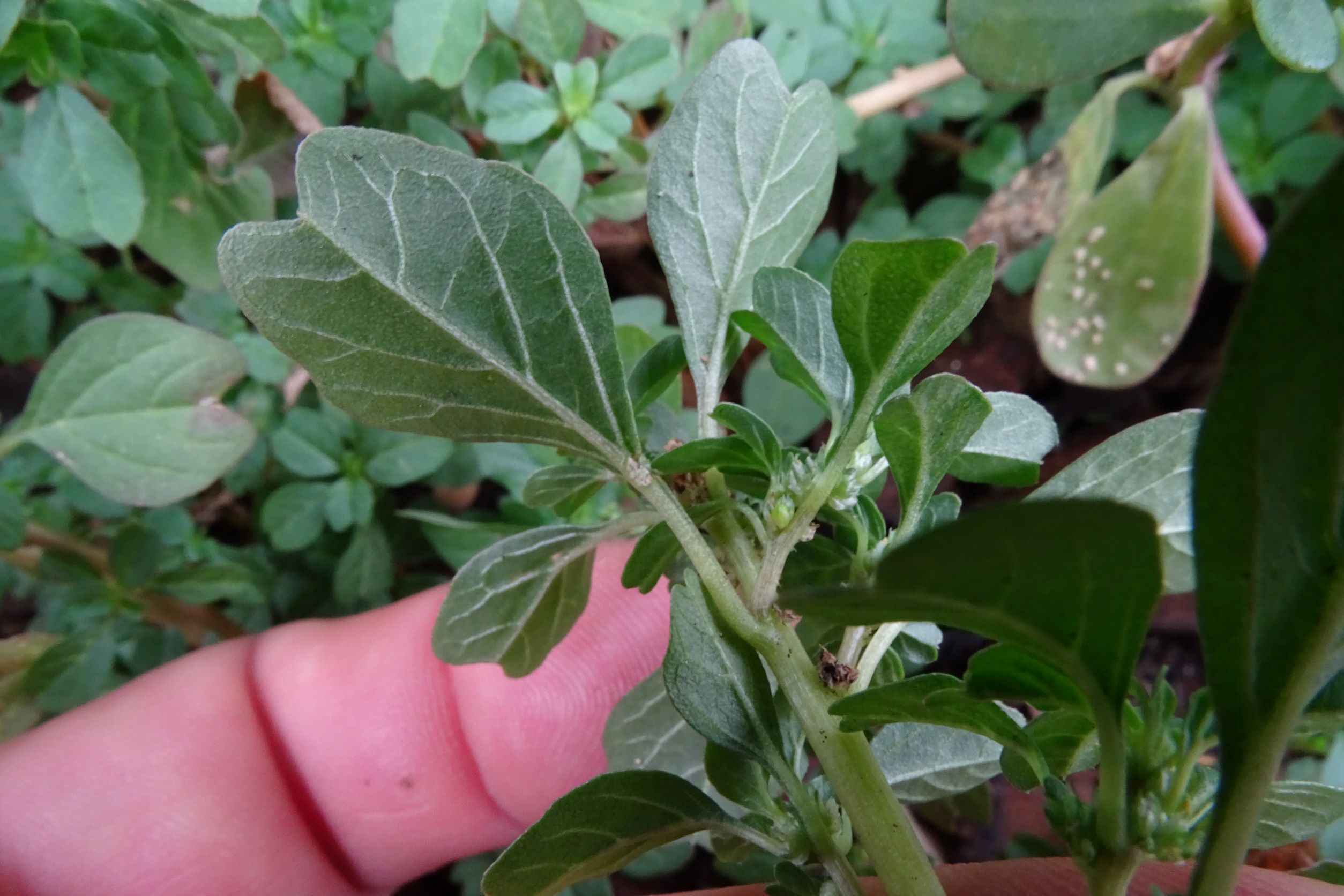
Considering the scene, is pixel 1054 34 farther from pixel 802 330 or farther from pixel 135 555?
pixel 135 555

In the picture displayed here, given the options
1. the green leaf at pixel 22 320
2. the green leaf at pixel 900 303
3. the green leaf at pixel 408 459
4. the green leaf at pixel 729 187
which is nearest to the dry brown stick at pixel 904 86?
the green leaf at pixel 729 187

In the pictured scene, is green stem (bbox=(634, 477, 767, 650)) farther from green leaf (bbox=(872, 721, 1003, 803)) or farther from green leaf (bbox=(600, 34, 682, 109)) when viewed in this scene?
green leaf (bbox=(600, 34, 682, 109))

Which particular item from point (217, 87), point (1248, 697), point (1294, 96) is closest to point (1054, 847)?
point (1248, 697)

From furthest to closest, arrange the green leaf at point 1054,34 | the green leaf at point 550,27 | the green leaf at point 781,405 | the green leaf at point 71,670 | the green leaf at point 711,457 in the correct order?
the green leaf at point 781,405 → the green leaf at point 71,670 → the green leaf at point 550,27 → the green leaf at point 1054,34 → the green leaf at point 711,457

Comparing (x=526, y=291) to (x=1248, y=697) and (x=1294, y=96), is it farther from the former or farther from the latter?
(x=1294, y=96)

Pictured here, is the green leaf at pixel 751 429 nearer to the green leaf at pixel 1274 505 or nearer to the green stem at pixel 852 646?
the green stem at pixel 852 646

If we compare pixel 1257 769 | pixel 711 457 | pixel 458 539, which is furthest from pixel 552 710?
pixel 1257 769
